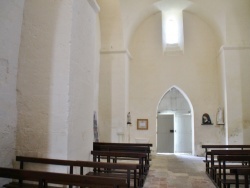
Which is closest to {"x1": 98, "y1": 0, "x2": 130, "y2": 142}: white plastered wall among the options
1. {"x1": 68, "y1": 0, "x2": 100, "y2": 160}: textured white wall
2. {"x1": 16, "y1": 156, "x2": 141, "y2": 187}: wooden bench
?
{"x1": 68, "y1": 0, "x2": 100, "y2": 160}: textured white wall

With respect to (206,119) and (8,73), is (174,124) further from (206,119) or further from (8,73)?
(8,73)

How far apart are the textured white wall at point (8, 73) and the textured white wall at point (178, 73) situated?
646 centimetres

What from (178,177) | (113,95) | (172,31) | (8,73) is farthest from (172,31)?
(8,73)

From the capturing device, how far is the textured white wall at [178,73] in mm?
9752

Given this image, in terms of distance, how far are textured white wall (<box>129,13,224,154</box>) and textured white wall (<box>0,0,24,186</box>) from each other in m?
6.46

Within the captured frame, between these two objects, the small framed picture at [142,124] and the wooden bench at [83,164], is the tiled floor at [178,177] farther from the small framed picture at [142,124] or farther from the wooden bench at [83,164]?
the small framed picture at [142,124]

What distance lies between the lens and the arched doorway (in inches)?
446

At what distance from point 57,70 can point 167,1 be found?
21.9 feet

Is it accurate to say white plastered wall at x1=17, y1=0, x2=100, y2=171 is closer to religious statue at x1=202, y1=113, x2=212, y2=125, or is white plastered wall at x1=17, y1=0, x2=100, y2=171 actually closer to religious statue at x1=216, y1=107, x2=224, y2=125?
religious statue at x1=216, y1=107, x2=224, y2=125

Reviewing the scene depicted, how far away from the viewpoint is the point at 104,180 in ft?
8.16

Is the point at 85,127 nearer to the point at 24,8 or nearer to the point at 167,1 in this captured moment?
the point at 24,8

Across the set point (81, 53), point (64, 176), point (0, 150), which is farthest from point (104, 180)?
point (81, 53)

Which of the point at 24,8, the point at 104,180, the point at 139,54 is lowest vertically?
the point at 104,180

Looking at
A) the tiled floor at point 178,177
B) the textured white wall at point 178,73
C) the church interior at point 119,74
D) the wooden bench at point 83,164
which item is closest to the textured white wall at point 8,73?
the church interior at point 119,74
